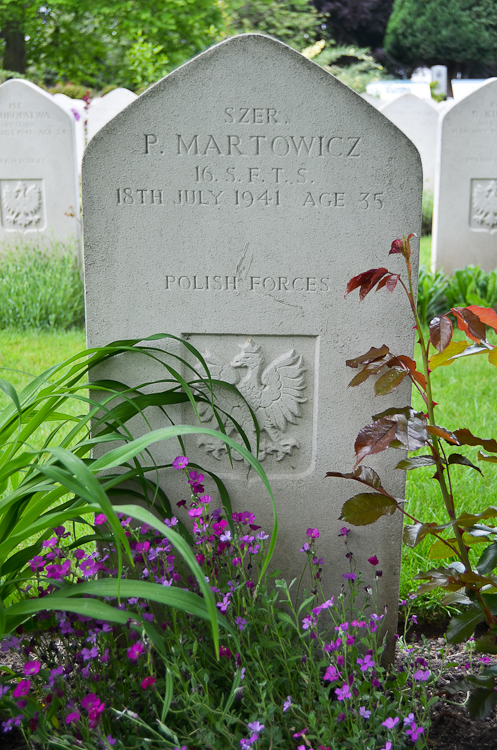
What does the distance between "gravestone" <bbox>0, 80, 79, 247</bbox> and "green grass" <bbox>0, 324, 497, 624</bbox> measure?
140 cm

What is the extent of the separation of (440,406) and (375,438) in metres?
2.48

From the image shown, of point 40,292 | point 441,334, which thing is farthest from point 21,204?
point 441,334

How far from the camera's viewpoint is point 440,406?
3879 millimetres

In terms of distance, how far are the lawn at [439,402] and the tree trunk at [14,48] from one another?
10324 mm

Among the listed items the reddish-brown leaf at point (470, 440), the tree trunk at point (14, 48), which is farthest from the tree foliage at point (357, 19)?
the reddish-brown leaf at point (470, 440)

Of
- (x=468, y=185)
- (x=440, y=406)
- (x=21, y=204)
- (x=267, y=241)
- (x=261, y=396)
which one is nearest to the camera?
(x=267, y=241)

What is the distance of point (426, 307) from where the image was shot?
5379 mm

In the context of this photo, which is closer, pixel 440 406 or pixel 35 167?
pixel 440 406

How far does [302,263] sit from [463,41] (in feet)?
95.3

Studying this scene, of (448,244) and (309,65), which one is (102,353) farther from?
(448,244)

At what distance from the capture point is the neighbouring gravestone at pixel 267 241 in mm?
1793

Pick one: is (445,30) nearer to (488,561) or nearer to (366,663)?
(488,561)

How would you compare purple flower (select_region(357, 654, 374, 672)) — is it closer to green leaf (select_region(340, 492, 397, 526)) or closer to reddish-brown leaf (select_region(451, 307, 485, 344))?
green leaf (select_region(340, 492, 397, 526))

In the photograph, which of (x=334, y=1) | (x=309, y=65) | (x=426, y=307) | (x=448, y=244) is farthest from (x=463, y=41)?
(x=309, y=65)
